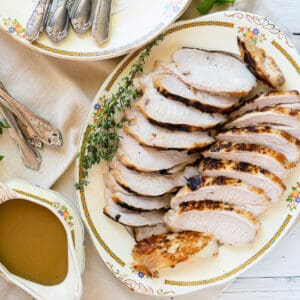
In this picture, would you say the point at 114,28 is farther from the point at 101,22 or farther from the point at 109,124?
the point at 109,124

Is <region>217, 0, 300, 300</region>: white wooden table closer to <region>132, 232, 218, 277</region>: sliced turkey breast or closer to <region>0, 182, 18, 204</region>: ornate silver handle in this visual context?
<region>132, 232, 218, 277</region>: sliced turkey breast

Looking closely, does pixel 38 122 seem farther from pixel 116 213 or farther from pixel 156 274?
pixel 156 274

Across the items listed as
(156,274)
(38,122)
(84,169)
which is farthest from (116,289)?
(38,122)

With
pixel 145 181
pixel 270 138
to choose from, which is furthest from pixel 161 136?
pixel 270 138

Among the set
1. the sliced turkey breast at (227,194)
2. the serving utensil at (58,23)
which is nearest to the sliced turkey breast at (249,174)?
the sliced turkey breast at (227,194)

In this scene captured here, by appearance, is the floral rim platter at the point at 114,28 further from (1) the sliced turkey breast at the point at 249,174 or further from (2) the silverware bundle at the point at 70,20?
(1) the sliced turkey breast at the point at 249,174

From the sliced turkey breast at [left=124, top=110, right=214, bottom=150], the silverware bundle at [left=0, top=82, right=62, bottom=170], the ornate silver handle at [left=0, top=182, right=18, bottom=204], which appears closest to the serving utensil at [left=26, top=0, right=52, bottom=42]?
the silverware bundle at [left=0, top=82, right=62, bottom=170]
